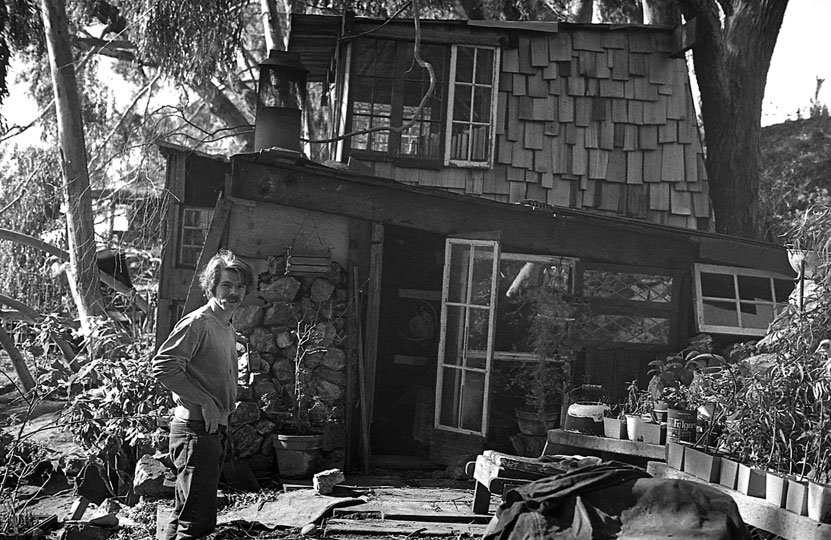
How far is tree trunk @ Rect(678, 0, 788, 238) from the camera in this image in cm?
1270

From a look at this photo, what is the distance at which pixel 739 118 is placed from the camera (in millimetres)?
12922

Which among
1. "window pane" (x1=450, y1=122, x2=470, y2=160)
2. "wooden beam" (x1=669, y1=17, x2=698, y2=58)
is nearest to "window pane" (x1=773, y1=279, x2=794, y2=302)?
"wooden beam" (x1=669, y1=17, x2=698, y2=58)

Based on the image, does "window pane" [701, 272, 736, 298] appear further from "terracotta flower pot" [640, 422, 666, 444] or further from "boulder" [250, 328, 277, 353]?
"boulder" [250, 328, 277, 353]

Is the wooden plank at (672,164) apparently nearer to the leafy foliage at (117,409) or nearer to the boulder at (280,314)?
the boulder at (280,314)

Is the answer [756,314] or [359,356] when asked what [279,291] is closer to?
[359,356]

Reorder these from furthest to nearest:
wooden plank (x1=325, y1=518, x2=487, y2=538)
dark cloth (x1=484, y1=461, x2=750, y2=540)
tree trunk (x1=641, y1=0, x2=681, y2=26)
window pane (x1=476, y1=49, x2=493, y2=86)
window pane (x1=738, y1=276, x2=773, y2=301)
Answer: tree trunk (x1=641, y1=0, x2=681, y2=26)
window pane (x1=476, y1=49, x2=493, y2=86)
window pane (x1=738, y1=276, x2=773, y2=301)
wooden plank (x1=325, y1=518, x2=487, y2=538)
dark cloth (x1=484, y1=461, x2=750, y2=540)

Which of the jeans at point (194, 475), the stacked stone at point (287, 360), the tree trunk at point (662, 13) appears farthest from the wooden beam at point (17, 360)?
the tree trunk at point (662, 13)

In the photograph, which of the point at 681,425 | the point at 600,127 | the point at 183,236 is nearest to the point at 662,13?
the point at 600,127

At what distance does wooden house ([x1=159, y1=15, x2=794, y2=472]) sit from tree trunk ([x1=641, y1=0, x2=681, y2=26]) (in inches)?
91.5

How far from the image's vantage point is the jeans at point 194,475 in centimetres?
507

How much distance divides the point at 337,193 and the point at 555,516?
4.75 meters

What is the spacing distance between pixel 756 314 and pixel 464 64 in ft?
14.3

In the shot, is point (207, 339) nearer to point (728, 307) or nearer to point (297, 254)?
point (297, 254)

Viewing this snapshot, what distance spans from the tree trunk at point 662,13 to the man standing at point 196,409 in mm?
10648
